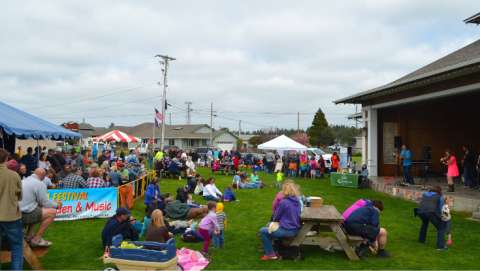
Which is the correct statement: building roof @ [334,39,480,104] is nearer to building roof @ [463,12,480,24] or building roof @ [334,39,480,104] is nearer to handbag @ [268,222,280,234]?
building roof @ [463,12,480,24]

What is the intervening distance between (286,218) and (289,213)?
0.33 ft

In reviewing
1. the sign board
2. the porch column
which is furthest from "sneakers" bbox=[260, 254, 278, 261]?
the porch column

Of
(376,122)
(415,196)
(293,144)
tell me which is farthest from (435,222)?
(293,144)

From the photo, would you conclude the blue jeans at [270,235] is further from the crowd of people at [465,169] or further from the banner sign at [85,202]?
the crowd of people at [465,169]

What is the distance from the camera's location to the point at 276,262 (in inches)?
287

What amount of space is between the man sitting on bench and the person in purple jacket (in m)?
3.55

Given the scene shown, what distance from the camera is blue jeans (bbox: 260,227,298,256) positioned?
7.29 m

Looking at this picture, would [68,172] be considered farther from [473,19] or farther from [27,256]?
[473,19]

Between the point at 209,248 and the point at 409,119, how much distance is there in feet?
51.5

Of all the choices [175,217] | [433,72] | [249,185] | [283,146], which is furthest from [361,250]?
[283,146]

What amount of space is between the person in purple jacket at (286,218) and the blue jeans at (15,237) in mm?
3739

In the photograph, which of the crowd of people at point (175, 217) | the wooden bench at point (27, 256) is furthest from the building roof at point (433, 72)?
the wooden bench at point (27, 256)

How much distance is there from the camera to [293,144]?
27406 millimetres

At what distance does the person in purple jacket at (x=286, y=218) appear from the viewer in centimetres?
729
